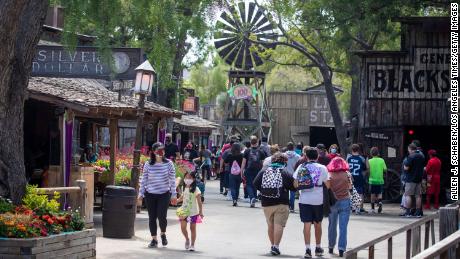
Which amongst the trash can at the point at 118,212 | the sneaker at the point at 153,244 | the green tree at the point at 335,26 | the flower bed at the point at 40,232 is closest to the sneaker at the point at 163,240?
the sneaker at the point at 153,244

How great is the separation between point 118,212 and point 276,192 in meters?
3.24

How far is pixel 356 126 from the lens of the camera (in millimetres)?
33125

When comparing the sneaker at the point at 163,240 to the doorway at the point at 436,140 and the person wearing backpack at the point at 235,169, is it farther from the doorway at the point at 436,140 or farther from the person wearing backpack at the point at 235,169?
the doorway at the point at 436,140

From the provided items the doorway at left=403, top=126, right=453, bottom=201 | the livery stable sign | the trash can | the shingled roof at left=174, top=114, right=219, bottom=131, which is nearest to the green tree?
the livery stable sign

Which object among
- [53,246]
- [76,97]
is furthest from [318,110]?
[53,246]

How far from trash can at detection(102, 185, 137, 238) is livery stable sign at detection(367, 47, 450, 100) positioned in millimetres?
14992

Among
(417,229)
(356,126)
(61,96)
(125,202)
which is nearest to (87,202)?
(125,202)

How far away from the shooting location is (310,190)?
14492 mm

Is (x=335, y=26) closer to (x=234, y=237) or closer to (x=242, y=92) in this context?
(x=234, y=237)

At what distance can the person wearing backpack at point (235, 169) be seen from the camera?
82.8ft

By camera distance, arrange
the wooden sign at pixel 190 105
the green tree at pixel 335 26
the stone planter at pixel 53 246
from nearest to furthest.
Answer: the stone planter at pixel 53 246, the green tree at pixel 335 26, the wooden sign at pixel 190 105

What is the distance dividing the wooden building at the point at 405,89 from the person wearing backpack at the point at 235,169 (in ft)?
17.9

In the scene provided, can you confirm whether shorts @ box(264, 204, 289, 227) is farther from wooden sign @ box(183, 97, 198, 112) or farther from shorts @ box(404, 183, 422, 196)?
wooden sign @ box(183, 97, 198, 112)

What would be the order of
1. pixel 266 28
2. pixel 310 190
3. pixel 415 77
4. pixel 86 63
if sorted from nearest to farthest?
pixel 310 190 < pixel 86 63 < pixel 415 77 < pixel 266 28
